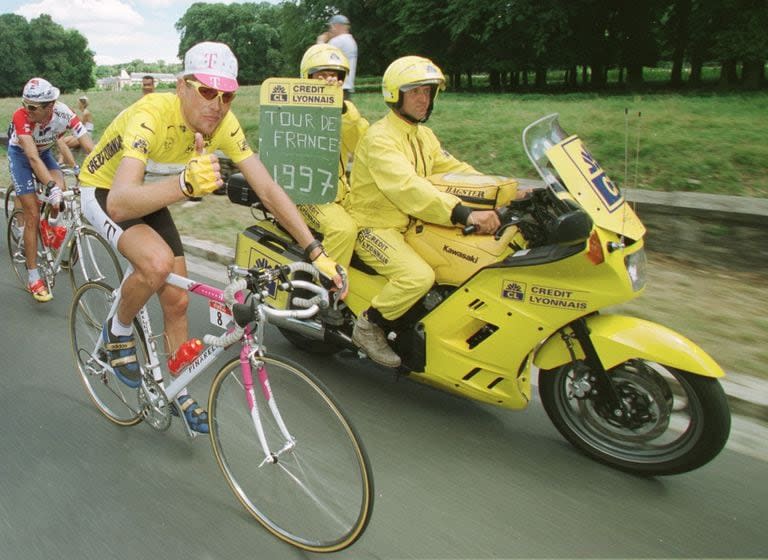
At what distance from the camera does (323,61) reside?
501cm

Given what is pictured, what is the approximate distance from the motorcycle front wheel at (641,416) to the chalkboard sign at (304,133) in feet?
6.27

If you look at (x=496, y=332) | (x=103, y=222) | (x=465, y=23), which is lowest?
(x=496, y=332)

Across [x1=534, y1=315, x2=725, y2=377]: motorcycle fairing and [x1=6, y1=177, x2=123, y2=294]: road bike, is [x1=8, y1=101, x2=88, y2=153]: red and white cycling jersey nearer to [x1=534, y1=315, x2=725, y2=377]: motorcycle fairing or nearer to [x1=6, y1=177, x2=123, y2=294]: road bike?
[x1=6, y1=177, x2=123, y2=294]: road bike

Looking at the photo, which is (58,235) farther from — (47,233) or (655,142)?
(655,142)

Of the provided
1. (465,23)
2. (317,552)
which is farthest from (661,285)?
(465,23)

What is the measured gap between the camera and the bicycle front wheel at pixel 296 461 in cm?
253

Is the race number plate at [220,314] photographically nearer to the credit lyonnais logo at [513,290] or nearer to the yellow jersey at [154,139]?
the yellow jersey at [154,139]

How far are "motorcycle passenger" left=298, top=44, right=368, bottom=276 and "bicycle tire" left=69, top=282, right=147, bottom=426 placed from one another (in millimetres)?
1286

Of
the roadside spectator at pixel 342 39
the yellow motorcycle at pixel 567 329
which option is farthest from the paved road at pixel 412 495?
the roadside spectator at pixel 342 39

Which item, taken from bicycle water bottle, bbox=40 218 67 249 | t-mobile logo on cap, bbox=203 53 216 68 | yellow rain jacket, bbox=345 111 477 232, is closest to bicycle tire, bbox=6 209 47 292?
bicycle water bottle, bbox=40 218 67 249

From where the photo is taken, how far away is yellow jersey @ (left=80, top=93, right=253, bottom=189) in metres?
2.90

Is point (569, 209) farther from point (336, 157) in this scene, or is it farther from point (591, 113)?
point (591, 113)

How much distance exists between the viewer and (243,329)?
2.60 meters

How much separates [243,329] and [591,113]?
1032 centimetres
